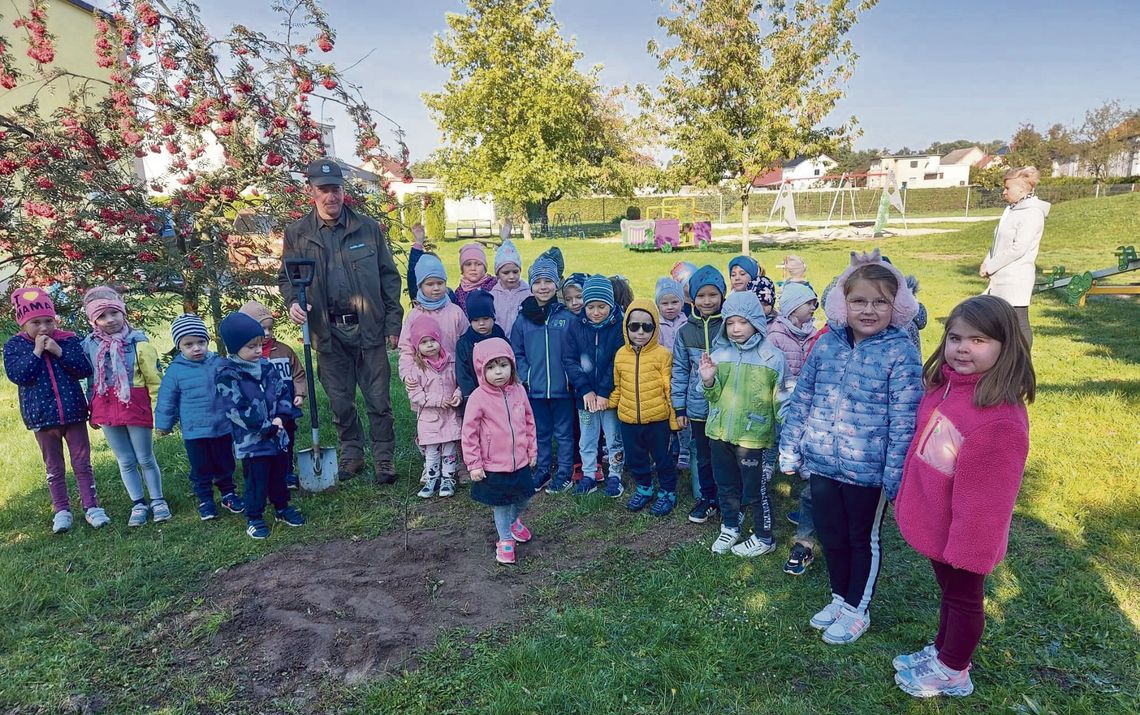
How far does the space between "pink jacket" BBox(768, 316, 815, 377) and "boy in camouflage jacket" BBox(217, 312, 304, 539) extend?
3385 millimetres

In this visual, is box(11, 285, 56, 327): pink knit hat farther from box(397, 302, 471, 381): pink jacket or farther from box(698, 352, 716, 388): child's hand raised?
box(698, 352, 716, 388): child's hand raised

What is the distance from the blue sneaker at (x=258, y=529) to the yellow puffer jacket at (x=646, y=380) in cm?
263

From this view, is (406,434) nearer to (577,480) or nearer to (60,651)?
(577,480)

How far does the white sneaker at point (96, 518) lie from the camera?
15.5ft

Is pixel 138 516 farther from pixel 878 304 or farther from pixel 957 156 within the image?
pixel 957 156

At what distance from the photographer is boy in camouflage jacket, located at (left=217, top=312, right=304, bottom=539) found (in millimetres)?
4324

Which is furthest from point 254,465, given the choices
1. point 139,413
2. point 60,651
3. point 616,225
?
point 616,225

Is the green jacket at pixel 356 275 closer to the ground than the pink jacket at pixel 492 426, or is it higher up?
higher up

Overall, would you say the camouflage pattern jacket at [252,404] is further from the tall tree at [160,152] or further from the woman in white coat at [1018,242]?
the woman in white coat at [1018,242]

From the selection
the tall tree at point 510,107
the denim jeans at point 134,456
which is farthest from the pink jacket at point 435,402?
the tall tree at point 510,107

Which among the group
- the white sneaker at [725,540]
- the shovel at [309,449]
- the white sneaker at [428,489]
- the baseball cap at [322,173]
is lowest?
the white sneaker at [725,540]

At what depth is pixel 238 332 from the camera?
14.2ft

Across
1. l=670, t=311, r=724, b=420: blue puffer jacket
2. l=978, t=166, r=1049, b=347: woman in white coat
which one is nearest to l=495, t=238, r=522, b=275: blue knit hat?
l=670, t=311, r=724, b=420: blue puffer jacket

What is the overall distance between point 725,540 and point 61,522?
4.68 metres
